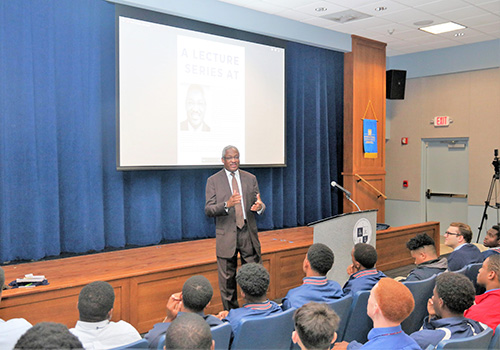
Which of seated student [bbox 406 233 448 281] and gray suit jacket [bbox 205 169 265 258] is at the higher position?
gray suit jacket [bbox 205 169 265 258]

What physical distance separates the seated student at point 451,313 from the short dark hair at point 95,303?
4.91 feet

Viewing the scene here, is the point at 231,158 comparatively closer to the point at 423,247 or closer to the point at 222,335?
the point at 423,247

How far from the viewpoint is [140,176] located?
17.2 ft

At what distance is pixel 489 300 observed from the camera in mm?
2637

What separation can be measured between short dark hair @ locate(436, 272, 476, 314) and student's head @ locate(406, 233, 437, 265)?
131 centimetres

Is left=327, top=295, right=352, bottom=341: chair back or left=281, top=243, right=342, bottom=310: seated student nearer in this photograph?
left=327, top=295, right=352, bottom=341: chair back

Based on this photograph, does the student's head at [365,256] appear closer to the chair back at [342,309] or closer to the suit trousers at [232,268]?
the chair back at [342,309]

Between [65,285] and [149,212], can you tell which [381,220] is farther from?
[65,285]

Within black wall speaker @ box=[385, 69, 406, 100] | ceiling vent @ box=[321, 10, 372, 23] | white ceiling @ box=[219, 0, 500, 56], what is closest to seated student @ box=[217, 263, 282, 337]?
white ceiling @ box=[219, 0, 500, 56]

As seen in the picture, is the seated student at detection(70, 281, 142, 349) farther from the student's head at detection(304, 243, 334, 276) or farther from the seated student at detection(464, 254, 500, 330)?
the seated student at detection(464, 254, 500, 330)

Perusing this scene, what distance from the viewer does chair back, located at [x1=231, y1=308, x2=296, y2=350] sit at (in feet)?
7.02

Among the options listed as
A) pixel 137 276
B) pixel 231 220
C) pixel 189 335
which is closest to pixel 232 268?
pixel 231 220

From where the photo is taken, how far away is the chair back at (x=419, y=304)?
2908 millimetres

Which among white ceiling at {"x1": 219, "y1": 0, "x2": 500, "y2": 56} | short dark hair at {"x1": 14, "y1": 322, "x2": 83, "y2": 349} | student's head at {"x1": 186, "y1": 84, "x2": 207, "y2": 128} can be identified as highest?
white ceiling at {"x1": 219, "y1": 0, "x2": 500, "y2": 56}
